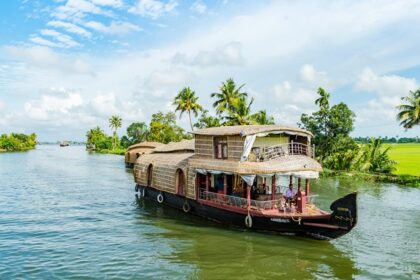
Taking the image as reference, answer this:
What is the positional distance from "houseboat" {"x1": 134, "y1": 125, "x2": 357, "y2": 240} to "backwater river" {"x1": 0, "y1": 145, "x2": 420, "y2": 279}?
0.64m

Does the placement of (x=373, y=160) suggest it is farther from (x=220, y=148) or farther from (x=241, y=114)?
(x=220, y=148)

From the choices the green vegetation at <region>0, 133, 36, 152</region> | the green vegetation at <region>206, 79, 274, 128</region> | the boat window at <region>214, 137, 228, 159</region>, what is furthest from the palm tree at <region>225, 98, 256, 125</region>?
the green vegetation at <region>0, 133, 36, 152</region>

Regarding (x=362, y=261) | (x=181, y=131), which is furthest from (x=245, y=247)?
(x=181, y=131)

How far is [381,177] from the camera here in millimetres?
33688

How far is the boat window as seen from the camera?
17.1 metres

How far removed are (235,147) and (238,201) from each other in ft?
7.84

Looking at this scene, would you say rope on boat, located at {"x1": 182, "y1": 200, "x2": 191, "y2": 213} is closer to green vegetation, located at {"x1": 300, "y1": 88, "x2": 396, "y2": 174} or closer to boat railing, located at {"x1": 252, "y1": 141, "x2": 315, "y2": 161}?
→ boat railing, located at {"x1": 252, "y1": 141, "x2": 315, "y2": 161}

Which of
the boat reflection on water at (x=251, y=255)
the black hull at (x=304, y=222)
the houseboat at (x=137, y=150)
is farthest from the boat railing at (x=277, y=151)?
the houseboat at (x=137, y=150)

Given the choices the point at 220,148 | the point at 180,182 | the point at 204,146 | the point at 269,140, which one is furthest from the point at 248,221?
the point at 180,182

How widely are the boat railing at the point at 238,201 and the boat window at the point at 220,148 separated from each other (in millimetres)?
1731

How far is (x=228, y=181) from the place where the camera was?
18.7m

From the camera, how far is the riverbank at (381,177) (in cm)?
3158

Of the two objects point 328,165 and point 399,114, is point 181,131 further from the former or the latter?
point 399,114

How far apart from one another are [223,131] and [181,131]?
46833mm
